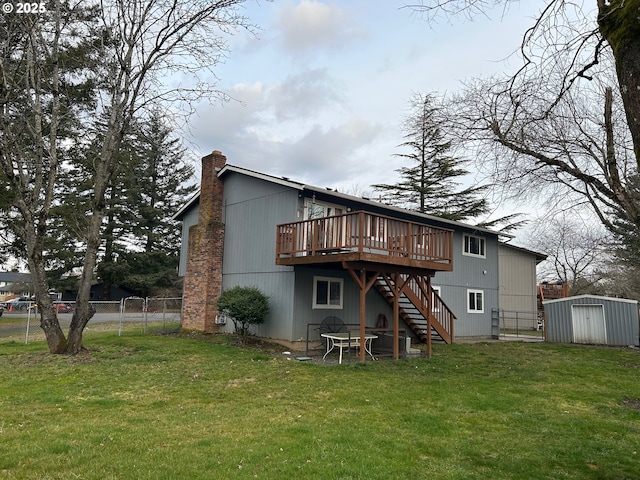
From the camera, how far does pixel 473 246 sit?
65.8ft

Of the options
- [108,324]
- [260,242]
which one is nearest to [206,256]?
[260,242]

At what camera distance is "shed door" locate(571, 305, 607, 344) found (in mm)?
17703

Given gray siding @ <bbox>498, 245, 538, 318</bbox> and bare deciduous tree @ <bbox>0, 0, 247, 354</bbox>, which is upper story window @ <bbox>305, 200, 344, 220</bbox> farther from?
gray siding @ <bbox>498, 245, 538, 318</bbox>

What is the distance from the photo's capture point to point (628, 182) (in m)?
8.80

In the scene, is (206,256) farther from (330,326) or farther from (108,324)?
(108,324)

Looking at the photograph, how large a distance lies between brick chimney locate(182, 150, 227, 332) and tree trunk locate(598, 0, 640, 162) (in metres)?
14.5

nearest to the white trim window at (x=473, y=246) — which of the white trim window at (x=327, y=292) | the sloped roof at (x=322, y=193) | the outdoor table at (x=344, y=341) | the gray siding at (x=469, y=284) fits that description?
the gray siding at (x=469, y=284)

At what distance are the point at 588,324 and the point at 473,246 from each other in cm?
549

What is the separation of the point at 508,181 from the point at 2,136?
481 inches

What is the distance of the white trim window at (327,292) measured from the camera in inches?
548

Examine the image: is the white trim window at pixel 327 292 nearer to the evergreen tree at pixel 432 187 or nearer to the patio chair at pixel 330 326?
the patio chair at pixel 330 326

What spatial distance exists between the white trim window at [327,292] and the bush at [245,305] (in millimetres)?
1593

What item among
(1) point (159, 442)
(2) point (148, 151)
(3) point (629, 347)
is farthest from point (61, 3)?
(2) point (148, 151)
